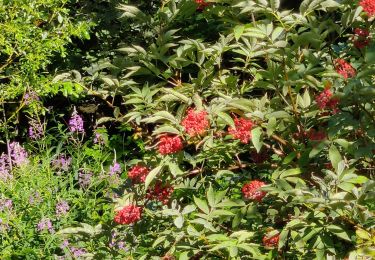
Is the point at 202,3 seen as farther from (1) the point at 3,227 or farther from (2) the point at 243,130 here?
(1) the point at 3,227

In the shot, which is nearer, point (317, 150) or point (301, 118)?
point (317, 150)

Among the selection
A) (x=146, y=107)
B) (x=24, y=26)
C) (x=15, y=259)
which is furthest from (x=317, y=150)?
(x=24, y=26)

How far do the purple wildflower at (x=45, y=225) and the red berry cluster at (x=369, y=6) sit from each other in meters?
2.36

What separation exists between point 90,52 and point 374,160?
4.55 meters

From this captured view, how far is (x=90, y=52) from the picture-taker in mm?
6895

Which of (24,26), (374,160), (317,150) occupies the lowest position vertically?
(24,26)

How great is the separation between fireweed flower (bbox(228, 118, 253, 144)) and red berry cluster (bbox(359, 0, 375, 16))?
2.04 ft

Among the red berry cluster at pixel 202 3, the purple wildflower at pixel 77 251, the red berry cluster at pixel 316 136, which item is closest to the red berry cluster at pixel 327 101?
the red berry cluster at pixel 316 136

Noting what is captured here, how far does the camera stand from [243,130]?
2.61m

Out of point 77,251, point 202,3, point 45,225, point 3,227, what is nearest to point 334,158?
point 202,3

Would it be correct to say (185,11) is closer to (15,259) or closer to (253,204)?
(253,204)

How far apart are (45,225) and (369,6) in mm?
2461

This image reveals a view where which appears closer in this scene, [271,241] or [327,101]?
[327,101]

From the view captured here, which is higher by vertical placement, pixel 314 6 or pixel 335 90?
pixel 314 6
